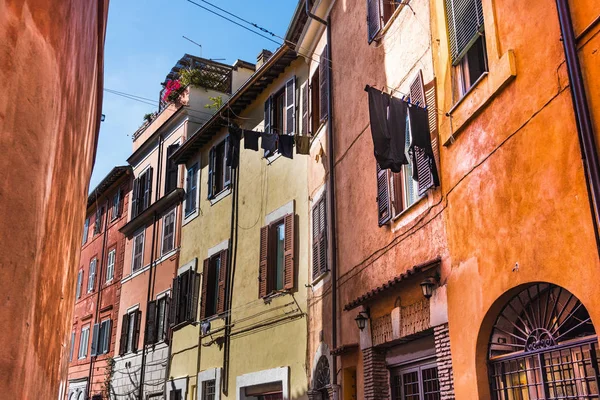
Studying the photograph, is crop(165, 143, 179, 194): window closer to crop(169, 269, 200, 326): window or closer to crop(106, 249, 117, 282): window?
crop(169, 269, 200, 326): window

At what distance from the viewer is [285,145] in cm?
1371

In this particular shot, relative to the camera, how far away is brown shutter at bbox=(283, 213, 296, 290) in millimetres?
13633

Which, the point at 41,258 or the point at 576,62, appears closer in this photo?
the point at 41,258

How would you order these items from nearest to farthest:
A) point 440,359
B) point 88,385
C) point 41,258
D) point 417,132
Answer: point 41,258
point 440,359
point 417,132
point 88,385

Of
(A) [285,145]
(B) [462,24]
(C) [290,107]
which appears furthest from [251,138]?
(B) [462,24]

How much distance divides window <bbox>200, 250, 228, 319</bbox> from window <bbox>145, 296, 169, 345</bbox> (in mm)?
2895

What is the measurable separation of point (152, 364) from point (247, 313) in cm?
656

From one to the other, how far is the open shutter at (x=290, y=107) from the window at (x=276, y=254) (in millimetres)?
2274

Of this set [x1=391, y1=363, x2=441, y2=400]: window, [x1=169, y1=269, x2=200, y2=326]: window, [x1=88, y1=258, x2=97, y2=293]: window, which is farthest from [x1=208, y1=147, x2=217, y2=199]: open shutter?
[x1=88, y1=258, x2=97, y2=293]: window

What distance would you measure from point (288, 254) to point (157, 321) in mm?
8562

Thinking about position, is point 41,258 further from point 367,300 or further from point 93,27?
point 367,300

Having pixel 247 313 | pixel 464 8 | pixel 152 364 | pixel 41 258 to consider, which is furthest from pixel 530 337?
pixel 152 364

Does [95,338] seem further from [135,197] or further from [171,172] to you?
[171,172]

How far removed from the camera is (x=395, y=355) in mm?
9461
